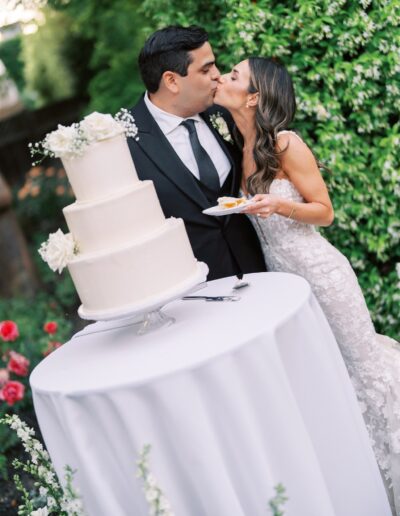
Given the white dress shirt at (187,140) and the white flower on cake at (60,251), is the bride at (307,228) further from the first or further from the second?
the white flower on cake at (60,251)

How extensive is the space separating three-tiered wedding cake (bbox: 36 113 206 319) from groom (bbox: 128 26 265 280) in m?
0.70

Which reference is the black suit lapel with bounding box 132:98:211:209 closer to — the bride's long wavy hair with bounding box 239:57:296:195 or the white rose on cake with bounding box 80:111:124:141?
the bride's long wavy hair with bounding box 239:57:296:195

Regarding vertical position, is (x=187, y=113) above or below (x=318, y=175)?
above

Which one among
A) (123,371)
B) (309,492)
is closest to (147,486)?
(123,371)

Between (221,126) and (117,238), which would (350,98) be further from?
(117,238)

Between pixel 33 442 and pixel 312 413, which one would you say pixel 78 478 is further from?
pixel 312 413

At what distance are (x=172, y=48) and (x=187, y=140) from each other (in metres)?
0.47

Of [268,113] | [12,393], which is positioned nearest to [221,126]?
[268,113]

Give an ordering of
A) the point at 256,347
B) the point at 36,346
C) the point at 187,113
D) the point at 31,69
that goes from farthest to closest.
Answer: the point at 31,69 → the point at 36,346 → the point at 187,113 → the point at 256,347

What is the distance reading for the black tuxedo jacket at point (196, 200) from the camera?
10.9ft

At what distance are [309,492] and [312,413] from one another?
30cm

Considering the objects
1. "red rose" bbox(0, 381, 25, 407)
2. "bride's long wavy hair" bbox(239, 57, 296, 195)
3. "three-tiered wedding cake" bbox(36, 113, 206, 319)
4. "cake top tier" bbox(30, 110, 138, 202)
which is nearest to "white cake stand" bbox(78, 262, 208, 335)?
"three-tiered wedding cake" bbox(36, 113, 206, 319)

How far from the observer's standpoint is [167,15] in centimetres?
448

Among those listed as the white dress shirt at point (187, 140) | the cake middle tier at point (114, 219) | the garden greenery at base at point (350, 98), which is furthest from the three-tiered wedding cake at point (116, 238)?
the garden greenery at base at point (350, 98)
